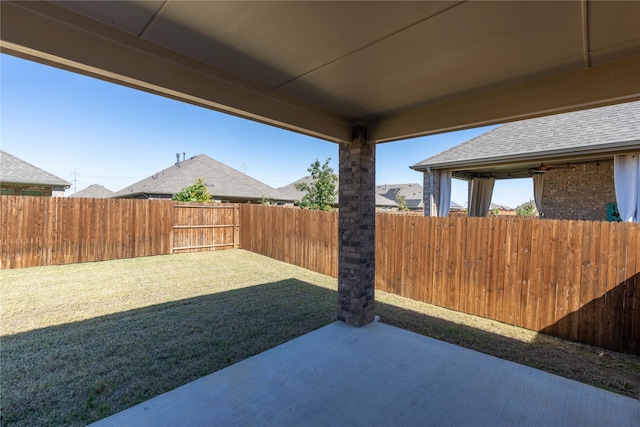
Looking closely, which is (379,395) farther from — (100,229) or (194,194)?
(194,194)

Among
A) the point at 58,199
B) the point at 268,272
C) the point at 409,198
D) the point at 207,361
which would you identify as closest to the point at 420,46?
the point at 207,361

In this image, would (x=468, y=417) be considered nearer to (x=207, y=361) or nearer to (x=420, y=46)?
(x=207, y=361)

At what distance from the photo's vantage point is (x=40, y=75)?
740 cm

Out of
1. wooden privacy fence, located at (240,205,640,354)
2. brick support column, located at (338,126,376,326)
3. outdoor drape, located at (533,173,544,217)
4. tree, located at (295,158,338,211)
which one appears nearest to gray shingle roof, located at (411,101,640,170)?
outdoor drape, located at (533,173,544,217)

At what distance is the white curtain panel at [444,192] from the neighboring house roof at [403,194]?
73.9 feet

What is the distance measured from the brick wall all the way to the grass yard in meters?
4.78

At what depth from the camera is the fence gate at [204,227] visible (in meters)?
10.1

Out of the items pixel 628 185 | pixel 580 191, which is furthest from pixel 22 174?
pixel 580 191

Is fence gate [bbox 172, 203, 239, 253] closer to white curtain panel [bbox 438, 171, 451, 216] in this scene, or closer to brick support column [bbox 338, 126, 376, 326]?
white curtain panel [bbox 438, 171, 451, 216]

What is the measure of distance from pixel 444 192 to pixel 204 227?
8.54m

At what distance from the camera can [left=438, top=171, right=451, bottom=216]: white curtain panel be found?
8133 millimetres

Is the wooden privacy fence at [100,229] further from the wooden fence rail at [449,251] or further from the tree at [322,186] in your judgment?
the tree at [322,186]

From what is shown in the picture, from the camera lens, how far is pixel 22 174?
386 inches

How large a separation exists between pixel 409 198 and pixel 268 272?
30362 millimetres
